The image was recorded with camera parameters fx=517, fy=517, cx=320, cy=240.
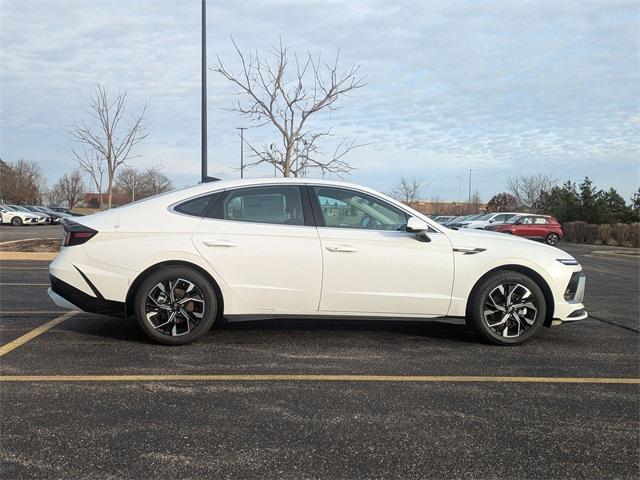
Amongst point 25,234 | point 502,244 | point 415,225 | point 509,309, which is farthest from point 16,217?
point 509,309

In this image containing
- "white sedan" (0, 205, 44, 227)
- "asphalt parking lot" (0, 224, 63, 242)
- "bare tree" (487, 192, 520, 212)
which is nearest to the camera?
"asphalt parking lot" (0, 224, 63, 242)

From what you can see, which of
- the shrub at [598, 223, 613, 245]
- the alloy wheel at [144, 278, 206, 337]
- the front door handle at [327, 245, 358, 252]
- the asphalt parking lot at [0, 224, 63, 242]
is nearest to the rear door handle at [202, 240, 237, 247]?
the alloy wheel at [144, 278, 206, 337]

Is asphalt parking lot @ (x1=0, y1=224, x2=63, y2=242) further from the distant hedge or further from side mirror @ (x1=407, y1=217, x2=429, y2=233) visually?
the distant hedge

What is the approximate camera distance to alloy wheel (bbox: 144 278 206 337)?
471 centimetres

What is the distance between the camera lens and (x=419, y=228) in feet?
15.6

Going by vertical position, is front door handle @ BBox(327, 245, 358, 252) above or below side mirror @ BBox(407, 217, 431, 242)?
below

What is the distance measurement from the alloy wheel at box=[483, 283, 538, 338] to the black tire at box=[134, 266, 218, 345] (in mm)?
2607

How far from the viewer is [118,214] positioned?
4.89 metres

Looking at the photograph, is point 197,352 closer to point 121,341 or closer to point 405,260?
point 121,341

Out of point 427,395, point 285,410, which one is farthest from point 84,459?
point 427,395

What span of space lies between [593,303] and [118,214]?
6751mm

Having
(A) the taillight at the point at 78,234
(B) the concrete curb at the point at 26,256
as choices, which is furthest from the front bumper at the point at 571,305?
(B) the concrete curb at the point at 26,256

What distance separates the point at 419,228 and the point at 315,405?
2011 millimetres

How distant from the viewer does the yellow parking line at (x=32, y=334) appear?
15.2 ft
